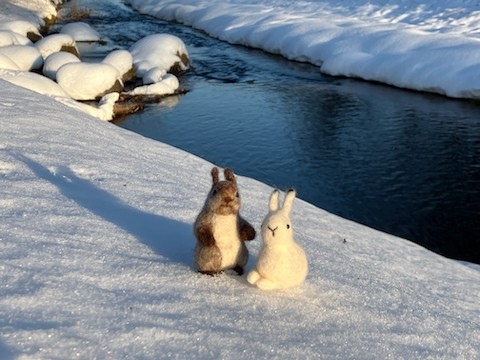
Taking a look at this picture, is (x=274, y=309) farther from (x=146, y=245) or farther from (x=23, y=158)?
(x=23, y=158)

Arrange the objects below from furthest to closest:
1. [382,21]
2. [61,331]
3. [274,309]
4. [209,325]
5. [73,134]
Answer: [382,21] < [73,134] < [274,309] < [209,325] < [61,331]

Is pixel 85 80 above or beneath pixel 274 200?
beneath

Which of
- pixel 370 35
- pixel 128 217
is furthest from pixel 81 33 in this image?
pixel 128 217

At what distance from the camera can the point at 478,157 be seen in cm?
1157

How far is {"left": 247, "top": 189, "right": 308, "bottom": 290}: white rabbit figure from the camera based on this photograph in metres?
3.23

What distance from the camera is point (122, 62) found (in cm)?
1691

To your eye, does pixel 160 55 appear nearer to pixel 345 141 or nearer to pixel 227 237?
pixel 345 141

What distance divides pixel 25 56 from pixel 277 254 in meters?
15.2

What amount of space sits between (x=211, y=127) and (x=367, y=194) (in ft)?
15.0

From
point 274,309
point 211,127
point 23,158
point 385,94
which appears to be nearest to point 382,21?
point 385,94

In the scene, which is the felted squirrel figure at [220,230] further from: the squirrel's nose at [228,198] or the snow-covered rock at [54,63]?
the snow-covered rock at [54,63]

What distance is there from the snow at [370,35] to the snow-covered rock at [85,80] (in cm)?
739

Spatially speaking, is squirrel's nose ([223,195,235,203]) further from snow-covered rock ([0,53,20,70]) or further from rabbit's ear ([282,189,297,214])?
snow-covered rock ([0,53,20,70])

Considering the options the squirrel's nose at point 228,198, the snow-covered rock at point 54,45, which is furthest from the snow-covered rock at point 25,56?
the squirrel's nose at point 228,198
